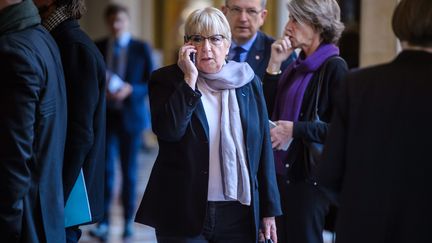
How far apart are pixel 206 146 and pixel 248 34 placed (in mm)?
1363

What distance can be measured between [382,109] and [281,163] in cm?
148

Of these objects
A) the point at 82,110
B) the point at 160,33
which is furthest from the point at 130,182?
the point at 160,33

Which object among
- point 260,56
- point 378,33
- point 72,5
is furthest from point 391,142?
point 378,33

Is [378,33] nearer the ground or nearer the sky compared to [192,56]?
nearer the ground

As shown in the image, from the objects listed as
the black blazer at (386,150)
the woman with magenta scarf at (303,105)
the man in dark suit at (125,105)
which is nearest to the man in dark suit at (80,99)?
the woman with magenta scarf at (303,105)

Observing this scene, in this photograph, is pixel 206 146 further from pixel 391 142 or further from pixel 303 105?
pixel 391 142

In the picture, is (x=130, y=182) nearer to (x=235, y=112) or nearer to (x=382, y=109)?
(x=235, y=112)

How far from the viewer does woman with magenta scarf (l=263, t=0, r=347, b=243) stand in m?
4.10

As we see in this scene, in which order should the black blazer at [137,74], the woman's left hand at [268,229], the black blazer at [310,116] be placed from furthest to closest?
the black blazer at [137,74] < the black blazer at [310,116] < the woman's left hand at [268,229]

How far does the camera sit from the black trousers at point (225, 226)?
354cm

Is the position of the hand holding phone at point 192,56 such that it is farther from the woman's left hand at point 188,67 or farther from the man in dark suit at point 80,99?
the man in dark suit at point 80,99

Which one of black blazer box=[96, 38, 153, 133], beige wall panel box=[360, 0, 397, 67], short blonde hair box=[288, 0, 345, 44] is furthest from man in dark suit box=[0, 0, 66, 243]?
black blazer box=[96, 38, 153, 133]

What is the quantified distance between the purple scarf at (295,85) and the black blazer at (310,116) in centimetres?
3

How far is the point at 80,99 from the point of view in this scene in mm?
3684
